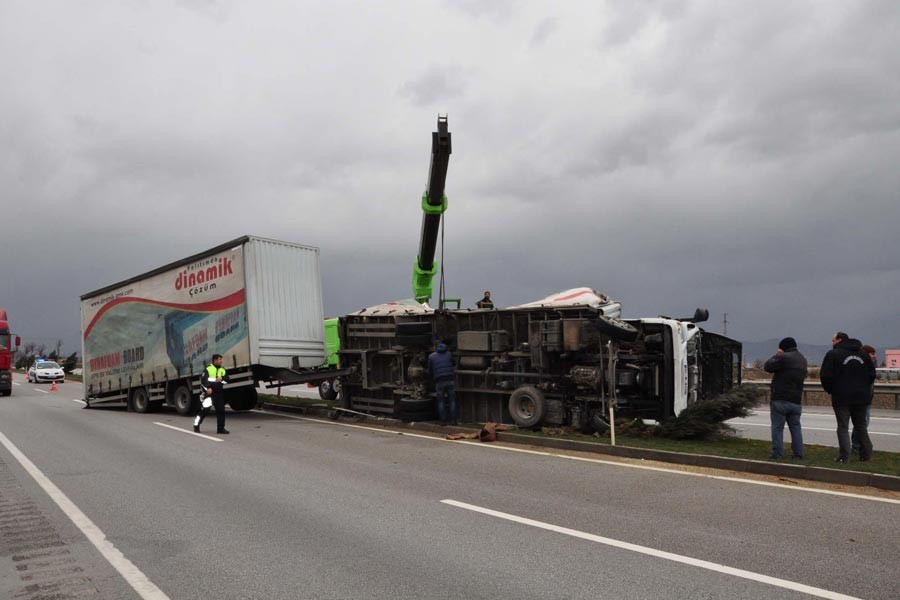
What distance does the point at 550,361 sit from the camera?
12.7 metres

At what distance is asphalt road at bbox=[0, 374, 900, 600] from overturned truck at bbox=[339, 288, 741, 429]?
2.49m

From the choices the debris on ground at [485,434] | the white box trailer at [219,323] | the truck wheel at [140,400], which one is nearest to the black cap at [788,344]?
the debris on ground at [485,434]

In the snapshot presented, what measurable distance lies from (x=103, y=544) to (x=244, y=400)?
14.1m

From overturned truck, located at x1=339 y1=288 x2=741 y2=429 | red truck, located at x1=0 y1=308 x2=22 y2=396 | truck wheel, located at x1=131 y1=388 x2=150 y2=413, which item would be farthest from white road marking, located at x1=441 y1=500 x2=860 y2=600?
red truck, located at x1=0 y1=308 x2=22 y2=396

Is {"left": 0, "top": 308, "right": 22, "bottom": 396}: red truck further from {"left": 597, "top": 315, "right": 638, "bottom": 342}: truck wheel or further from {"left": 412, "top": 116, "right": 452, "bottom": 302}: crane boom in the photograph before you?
{"left": 597, "top": 315, "right": 638, "bottom": 342}: truck wheel

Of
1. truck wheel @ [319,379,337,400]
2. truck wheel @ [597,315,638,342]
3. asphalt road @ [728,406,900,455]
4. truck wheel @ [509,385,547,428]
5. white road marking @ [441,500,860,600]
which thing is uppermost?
truck wheel @ [597,315,638,342]

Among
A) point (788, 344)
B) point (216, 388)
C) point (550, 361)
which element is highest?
point (788, 344)

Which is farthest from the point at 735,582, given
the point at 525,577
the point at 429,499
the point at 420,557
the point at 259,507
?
the point at 259,507

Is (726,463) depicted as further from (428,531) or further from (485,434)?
(428,531)

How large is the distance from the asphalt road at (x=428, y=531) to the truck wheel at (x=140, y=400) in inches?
Answer: 363

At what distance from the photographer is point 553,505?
22.9 ft

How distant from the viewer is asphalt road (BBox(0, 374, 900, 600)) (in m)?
4.66

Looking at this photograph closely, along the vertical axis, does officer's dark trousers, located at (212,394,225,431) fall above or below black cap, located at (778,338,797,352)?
below

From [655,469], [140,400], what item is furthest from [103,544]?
[140,400]
